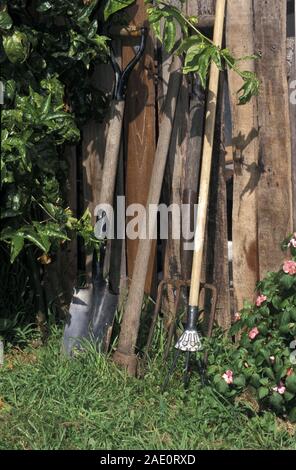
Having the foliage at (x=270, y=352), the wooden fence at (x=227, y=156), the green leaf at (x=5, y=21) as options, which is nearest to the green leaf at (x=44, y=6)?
the green leaf at (x=5, y=21)

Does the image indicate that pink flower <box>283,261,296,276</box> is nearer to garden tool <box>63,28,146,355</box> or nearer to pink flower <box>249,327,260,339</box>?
pink flower <box>249,327,260,339</box>

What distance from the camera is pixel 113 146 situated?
4.10 m

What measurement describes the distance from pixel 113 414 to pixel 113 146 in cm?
144

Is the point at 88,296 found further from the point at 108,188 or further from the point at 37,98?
the point at 37,98

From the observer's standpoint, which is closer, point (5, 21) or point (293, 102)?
point (5, 21)

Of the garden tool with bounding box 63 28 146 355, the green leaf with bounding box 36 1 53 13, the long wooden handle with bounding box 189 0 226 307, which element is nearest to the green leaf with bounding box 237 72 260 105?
the long wooden handle with bounding box 189 0 226 307

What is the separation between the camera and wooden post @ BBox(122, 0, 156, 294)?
427 cm

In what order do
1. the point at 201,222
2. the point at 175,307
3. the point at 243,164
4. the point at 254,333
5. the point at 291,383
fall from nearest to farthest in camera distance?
the point at 291,383 < the point at 254,333 < the point at 201,222 < the point at 175,307 < the point at 243,164

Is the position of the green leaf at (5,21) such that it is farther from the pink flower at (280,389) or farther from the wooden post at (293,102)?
the pink flower at (280,389)

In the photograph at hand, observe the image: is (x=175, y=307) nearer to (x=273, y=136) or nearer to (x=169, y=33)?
(x=273, y=136)

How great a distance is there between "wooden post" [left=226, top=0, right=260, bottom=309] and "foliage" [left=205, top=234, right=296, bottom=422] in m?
0.37

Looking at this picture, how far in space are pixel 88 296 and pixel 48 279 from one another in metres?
0.36

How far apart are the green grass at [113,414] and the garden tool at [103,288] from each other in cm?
19

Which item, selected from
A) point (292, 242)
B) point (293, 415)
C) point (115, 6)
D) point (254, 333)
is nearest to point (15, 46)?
point (115, 6)
